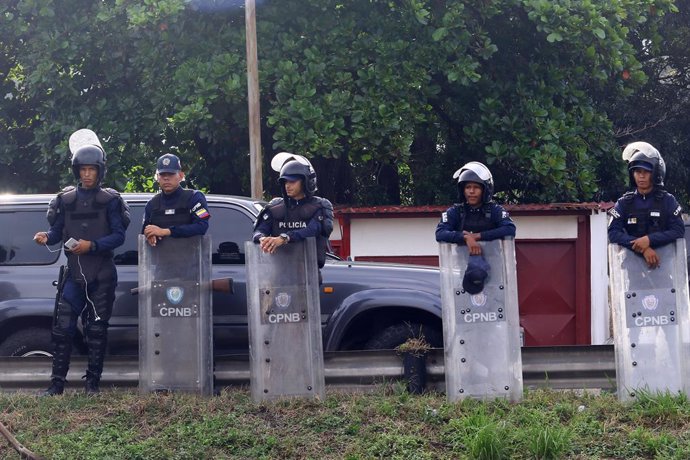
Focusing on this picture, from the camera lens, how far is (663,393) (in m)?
6.59

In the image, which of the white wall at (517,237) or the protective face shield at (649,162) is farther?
the white wall at (517,237)

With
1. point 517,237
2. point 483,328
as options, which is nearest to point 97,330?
point 483,328

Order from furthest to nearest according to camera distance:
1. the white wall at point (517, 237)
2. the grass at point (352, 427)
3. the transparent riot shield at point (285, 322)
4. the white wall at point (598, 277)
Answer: the white wall at point (598, 277)
the white wall at point (517, 237)
the transparent riot shield at point (285, 322)
the grass at point (352, 427)

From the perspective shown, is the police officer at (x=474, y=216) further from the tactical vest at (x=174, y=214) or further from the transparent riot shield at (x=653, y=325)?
the tactical vest at (x=174, y=214)

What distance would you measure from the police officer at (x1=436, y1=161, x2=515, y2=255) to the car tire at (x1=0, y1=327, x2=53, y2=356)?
3286 mm

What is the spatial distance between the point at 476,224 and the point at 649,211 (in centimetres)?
121

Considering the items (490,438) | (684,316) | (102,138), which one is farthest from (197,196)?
(102,138)

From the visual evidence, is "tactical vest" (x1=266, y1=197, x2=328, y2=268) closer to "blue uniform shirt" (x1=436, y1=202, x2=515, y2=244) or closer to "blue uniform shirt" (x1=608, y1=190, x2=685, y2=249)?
"blue uniform shirt" (x1=436, y1=202, x2=515, y2=244)

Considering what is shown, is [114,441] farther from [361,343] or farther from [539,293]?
[539,293]

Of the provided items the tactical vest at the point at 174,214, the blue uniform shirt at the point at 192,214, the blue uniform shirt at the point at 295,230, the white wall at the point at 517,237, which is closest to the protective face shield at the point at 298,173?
the blue uniform shirt at the point at 295,230

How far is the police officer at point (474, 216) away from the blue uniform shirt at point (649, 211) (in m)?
0.73

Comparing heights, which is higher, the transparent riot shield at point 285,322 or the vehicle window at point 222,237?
the vehicle window at point 222,237

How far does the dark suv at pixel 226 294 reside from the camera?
7.56 m

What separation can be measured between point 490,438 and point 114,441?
2.41 meters
